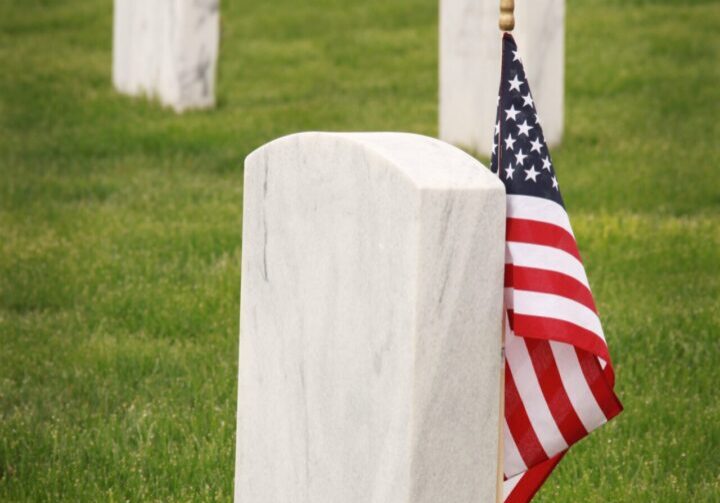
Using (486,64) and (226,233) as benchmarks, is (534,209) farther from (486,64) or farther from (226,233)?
(486,64)

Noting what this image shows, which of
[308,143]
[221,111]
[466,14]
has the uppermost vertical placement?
[308,143]

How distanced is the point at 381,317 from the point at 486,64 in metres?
7.03

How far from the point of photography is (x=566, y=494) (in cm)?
429

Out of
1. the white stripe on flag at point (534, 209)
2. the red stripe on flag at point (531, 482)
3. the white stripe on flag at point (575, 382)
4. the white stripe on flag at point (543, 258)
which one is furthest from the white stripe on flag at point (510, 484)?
the white stripe on flag at point (534, 209)

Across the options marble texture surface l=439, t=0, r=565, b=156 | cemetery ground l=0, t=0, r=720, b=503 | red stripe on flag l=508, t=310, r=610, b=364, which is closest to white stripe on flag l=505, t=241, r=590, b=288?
red stripe on flag l=508, t=310, r=610, b=364

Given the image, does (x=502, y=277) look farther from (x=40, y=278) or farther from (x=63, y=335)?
(x=40, y=278)

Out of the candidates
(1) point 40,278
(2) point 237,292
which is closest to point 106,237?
(1) point 40,278

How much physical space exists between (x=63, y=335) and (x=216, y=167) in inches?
151

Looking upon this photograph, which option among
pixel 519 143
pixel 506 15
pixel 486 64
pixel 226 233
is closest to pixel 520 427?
pixel 519 143

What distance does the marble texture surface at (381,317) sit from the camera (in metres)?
2.88

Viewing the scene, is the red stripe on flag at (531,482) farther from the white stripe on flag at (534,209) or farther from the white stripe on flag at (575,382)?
the white stripe on flag at (534,209)

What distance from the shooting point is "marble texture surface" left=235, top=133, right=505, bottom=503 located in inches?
113

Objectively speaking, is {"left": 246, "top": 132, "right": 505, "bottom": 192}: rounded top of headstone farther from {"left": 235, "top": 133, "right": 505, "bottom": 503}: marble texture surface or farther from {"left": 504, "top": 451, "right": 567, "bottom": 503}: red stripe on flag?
{"left": 504, "top": 451, "right": 567, "bottom": 503}: red stripe on flag

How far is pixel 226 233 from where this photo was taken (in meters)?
7.70
